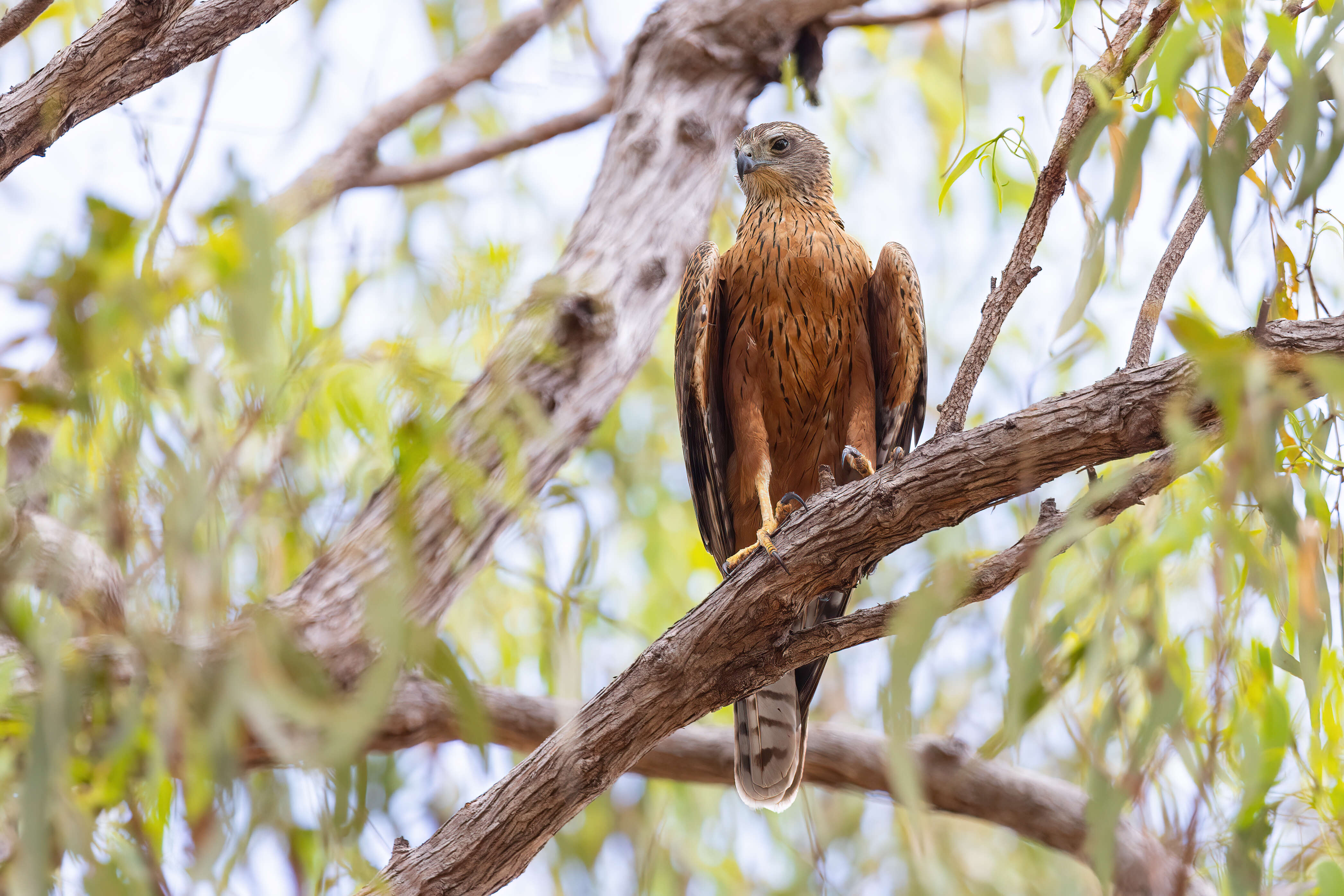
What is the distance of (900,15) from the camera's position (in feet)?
15.0

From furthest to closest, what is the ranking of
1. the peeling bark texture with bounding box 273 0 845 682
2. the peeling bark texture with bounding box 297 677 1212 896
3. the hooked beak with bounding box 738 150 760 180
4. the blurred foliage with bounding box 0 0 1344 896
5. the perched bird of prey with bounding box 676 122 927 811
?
the hooked beak with bounding box 738 150 760 180
the peeling bark texture with bounding box 297 677 1212 896
the perched bird of prey with bounding box 676 122 927 811
the peeling bark texture with bounding box 273 0 845 682
the blurred foliage with bounding box 0 0 1344 896

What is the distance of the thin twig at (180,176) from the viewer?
2.51m

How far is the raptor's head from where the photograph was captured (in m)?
3.76

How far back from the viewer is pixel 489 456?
10.2 ft

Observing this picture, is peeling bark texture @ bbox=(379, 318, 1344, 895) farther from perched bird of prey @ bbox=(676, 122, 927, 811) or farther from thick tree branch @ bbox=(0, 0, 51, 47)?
thick tree branch @ bbox=(0, 0, 51, 47)

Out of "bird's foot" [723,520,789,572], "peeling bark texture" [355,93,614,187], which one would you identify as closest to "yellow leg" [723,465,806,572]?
"bird's foot" [723,520,789,572]

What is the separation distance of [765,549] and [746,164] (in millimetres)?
1923

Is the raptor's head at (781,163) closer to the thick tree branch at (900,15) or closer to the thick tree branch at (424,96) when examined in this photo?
the thick tree branch at (900,15)

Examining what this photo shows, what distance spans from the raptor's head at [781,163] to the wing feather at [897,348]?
0.66 metres

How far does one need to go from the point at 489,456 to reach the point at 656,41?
1802 mm

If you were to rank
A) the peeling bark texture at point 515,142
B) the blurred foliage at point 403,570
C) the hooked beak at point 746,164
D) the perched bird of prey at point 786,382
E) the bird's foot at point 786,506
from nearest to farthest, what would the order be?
the blurred foliage at point 403,570, the bird's foot at point 786,506, the perched bird of prey at point 786,382, the hooked beak at point 746,164, the peeling bark texture at point 515,142

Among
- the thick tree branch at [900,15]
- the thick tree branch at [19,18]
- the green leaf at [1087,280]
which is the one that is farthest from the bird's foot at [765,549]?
the thick tree branch at [900,15]

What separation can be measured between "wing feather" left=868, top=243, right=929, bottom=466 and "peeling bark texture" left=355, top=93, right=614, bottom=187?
200 centimetres

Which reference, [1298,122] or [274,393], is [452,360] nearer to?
[274,393]
